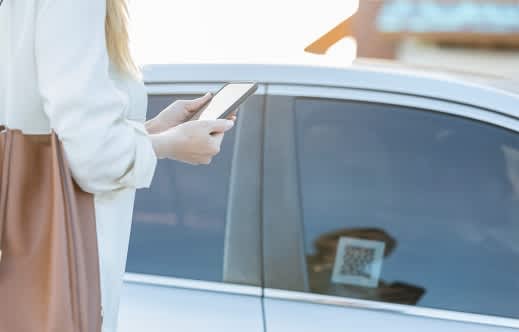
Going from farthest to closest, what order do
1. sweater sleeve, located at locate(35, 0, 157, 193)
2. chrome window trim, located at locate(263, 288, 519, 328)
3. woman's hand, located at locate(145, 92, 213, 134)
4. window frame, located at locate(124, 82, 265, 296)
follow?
window frame, located at locate(124, 82, 265, 296) → chrome window trim, located at locate(263, 288, 519, 328) → woman's hand, located at locate(145, 92, 213, 134) → sweater sleeve, located at locate(35, 0, 157, 193)

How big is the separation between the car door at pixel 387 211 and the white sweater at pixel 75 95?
2.55 ft

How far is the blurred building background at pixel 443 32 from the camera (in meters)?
17.9

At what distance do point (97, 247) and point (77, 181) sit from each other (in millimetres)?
113

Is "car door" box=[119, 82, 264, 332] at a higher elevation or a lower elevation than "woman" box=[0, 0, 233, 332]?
lower

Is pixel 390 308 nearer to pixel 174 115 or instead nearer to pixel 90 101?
pixel 174 115

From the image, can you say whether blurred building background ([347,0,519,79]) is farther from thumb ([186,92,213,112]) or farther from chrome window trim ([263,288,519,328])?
thumb ([186,92,213,112])

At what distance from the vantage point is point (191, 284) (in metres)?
2.25

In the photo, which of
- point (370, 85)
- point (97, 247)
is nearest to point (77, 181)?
point (97, 247)

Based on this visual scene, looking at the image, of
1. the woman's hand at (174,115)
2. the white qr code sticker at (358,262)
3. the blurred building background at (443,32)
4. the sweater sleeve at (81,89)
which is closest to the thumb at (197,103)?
the woman's hand at (174,115)

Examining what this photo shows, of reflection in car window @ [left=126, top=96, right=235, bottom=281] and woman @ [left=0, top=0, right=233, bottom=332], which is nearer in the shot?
woman @ [left=0, top=0, right=233, bottom=332]

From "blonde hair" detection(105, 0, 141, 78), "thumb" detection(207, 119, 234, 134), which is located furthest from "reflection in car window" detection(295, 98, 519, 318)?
"blonde hair" detection(105, 0, 141, 78)

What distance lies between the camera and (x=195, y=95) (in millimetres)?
2334

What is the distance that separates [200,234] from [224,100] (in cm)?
63

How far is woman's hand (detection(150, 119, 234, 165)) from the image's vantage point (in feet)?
5.20
